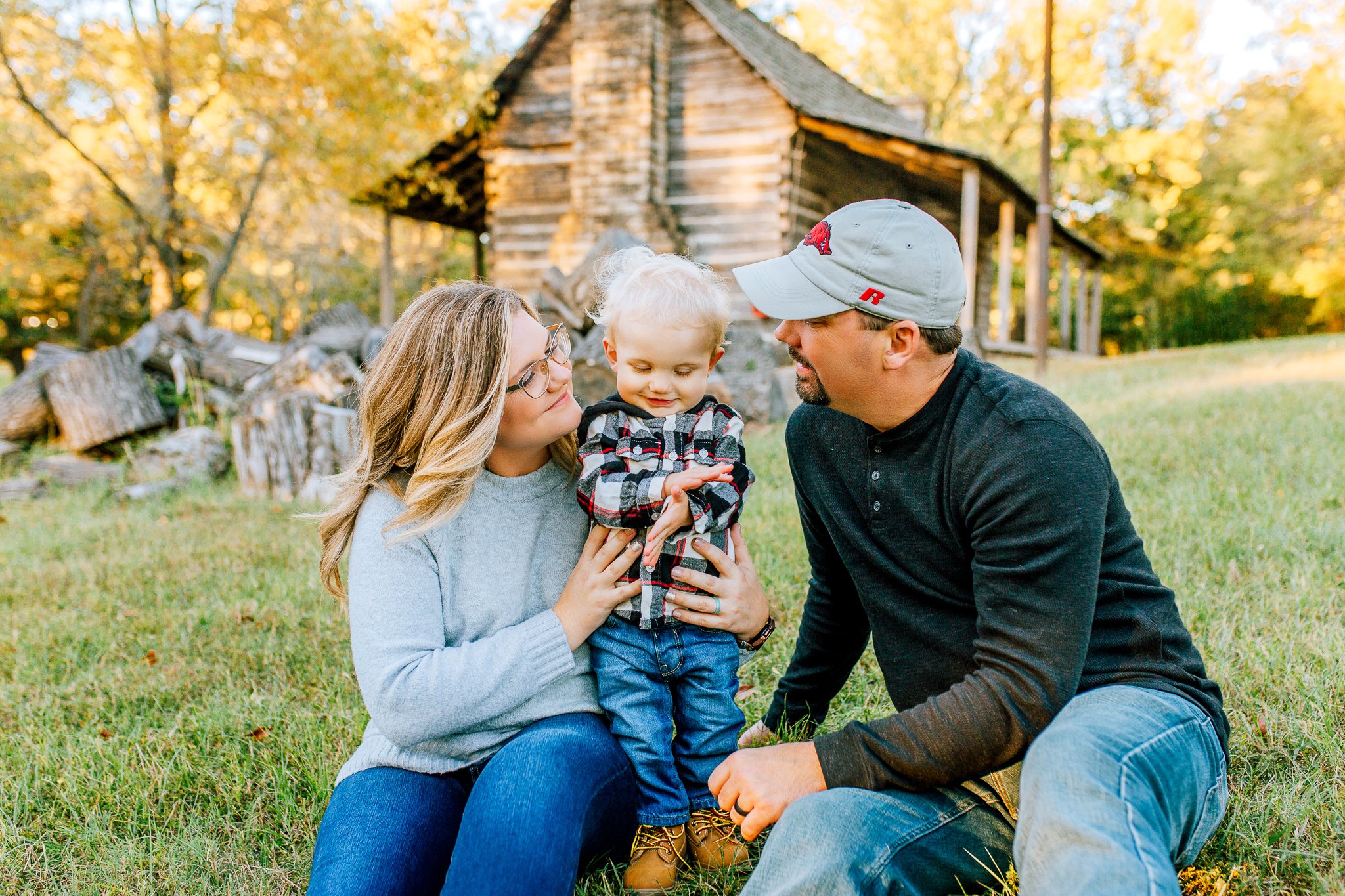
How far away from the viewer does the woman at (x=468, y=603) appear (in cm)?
186

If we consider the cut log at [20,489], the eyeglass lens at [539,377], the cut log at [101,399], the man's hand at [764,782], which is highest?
the eyeglass lens at [539,377]

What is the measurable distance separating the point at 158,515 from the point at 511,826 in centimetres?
573

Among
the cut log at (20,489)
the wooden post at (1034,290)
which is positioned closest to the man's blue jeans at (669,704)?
the cut log at (20,489)

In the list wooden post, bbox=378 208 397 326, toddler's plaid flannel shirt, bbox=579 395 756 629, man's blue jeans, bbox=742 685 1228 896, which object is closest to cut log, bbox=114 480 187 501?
toddler's plaid flannel shirt, bbox=579 395 756 629

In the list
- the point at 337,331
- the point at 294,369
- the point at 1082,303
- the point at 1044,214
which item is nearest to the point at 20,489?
the point at 294,369

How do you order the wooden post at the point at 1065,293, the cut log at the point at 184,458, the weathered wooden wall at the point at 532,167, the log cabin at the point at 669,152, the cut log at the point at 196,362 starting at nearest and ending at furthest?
1. the cut log at the point at 184,458
2. the cut log at the point at 196,362
3. the log cabin at the point at 669,152
4. the weathered wooden wall at the point at 532,167
5. the wooden post at the point at 1065,293

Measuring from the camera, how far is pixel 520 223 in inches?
550

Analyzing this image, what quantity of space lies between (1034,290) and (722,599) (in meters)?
16.7

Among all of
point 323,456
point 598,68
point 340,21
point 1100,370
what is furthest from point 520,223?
point 1100,370

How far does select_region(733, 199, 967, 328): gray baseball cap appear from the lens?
1.87m

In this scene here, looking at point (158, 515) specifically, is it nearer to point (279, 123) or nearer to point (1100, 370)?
point (279, 123)

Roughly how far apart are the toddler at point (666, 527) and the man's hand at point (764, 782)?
38 cm

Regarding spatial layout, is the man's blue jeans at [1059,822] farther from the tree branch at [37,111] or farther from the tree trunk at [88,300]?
the tree trunk at [88,300]

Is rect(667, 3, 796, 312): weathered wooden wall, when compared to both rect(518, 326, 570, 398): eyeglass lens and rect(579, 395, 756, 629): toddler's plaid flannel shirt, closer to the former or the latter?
rect(579, 395, 756, 629): toddler's plaid flannel shirt
